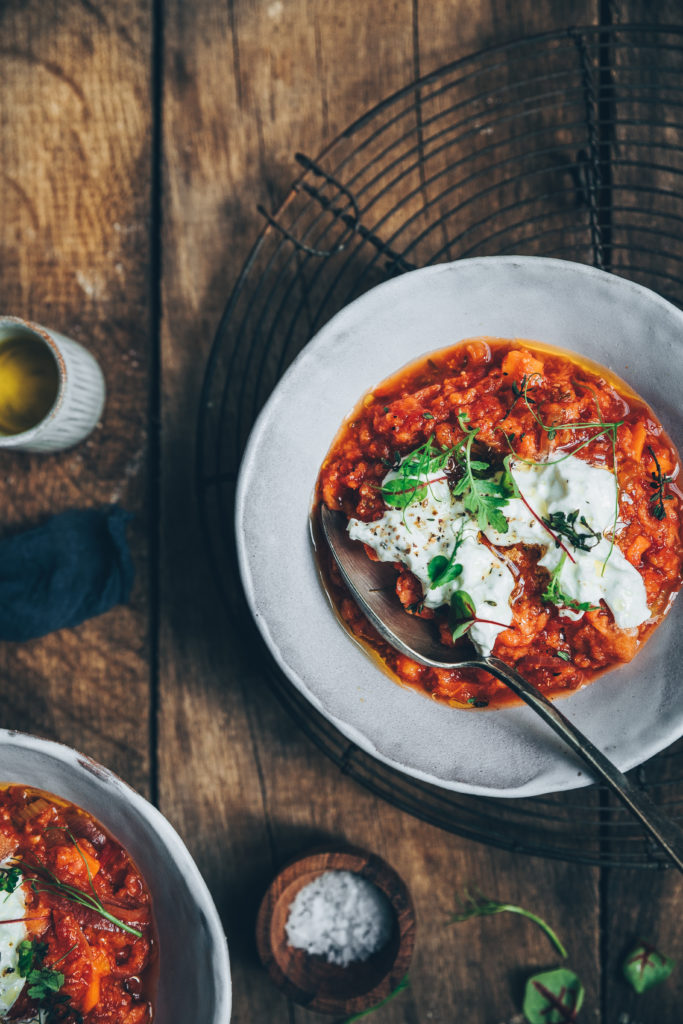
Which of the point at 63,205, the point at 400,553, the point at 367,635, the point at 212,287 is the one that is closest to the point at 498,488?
the point at 400,553

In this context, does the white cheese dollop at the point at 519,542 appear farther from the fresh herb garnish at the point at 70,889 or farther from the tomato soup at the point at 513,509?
the fresh herb garnish at the point at 70,889

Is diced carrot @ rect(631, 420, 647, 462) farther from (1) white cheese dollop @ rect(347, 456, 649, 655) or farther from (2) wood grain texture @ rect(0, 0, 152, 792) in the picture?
(2) wood grain texture @ rect(0, 0, 152, 792)

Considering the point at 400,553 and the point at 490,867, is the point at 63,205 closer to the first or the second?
the point at 400,553

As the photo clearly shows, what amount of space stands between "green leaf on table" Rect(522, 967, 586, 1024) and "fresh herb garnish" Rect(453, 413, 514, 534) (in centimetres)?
215

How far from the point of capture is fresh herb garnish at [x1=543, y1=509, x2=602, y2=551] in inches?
102

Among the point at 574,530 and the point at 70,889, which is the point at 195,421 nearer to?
the point at 574,530

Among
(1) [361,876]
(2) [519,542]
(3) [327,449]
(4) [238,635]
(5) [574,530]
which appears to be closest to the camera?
(5) [574,530]

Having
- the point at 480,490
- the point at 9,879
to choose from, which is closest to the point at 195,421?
the point at 480,490

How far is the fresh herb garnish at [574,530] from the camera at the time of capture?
2.60 metres

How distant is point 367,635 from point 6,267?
2433mm

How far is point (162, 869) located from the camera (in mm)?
2756

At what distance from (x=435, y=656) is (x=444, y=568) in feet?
1.43

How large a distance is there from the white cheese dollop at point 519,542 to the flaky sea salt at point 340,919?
1.31 metres

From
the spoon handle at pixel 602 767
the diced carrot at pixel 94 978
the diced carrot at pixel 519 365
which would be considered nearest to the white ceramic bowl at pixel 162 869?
the diced carrot at pixel 94 978
